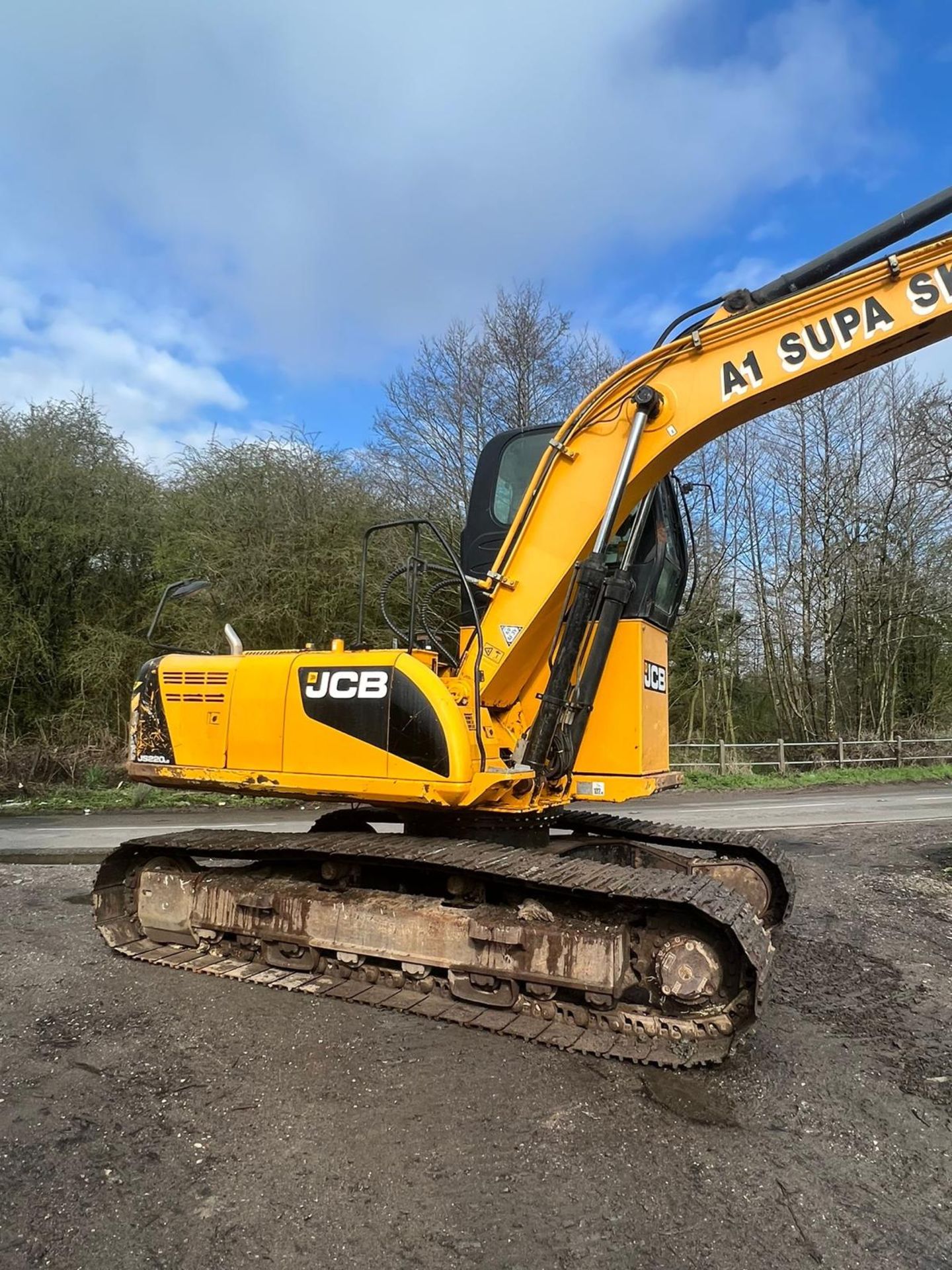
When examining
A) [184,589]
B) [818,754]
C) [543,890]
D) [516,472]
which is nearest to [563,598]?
[516,472]

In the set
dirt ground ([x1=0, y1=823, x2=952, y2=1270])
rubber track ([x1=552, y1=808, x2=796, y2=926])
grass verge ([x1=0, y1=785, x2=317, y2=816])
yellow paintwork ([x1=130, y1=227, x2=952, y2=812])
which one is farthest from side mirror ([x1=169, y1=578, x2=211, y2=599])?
grass verge ([x1=0, y1=785, x2=317, y2=816])

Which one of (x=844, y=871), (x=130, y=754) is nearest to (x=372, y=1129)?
(x=130, y=754)

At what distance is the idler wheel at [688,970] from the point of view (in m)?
4.03

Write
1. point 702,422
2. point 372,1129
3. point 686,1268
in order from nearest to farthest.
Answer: point 686,1268 < point 372,1129 < point 702,422

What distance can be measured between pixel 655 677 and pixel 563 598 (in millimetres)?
845

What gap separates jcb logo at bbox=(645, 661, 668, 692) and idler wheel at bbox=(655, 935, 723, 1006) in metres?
1.48

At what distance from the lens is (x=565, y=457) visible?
16.2ft

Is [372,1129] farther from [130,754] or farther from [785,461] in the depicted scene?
[785,461]

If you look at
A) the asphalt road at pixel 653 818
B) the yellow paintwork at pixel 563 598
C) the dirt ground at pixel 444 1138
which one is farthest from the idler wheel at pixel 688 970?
the asphalt road at pixel 653 818

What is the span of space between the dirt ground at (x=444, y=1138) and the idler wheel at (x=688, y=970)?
35 cm

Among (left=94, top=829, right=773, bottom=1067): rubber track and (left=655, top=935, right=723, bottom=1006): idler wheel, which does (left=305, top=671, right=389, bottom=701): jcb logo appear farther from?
(left=655, top=935, right=723, bottom=1006): idler wheel

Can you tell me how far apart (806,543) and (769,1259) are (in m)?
22.6

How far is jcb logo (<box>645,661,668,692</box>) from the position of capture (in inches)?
198

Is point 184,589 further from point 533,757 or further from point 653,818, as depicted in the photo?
point 653,818
